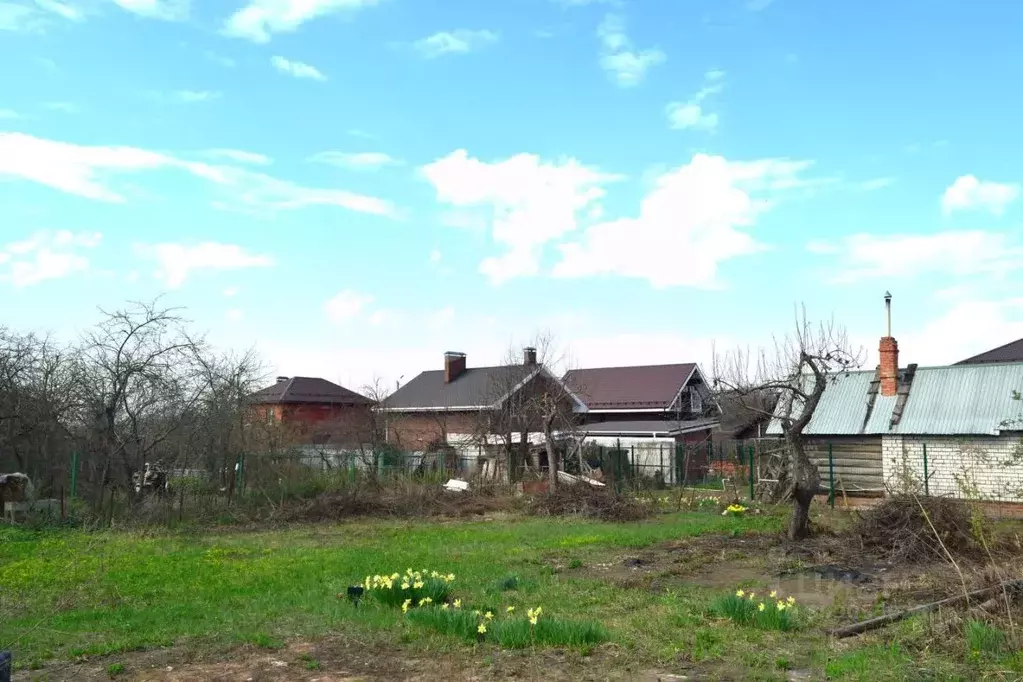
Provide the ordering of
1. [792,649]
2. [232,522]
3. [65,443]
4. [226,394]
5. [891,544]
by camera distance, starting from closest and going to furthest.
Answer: [792,649] < [891,544] < [232,522] < [65,443] < [226,394]

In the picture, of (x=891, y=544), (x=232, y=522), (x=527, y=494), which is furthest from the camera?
(x=527, y=494)

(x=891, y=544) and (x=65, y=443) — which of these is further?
(x=65, y=443)

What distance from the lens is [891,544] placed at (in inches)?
536

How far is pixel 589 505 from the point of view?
2050cm

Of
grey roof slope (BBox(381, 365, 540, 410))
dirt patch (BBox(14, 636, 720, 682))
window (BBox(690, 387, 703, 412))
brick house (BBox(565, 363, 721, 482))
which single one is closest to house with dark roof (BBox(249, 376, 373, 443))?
grey roof slope (BBox(381, 365, 540, 410))

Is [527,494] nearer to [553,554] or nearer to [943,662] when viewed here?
[553,554]

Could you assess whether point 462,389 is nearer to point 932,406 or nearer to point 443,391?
point 443,391

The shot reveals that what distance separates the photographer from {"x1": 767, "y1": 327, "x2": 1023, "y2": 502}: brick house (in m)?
22.1

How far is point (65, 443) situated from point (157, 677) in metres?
16.0

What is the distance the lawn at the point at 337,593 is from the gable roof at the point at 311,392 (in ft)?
98.6

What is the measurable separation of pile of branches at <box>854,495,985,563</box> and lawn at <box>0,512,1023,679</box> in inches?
111

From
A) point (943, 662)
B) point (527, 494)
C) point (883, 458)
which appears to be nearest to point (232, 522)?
point (527, 494)

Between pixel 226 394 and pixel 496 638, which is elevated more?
pixel 226 394

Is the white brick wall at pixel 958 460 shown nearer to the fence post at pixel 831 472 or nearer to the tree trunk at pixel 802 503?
the fence post at pixel 831 472
